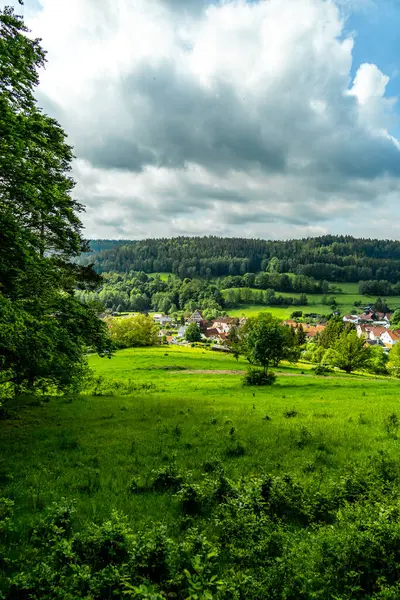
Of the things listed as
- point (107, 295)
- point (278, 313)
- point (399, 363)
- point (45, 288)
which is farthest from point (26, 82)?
point (107, 295)

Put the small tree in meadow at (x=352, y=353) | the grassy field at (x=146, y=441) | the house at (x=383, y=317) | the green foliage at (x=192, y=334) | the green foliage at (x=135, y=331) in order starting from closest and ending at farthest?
the grassy field at (x=146, y=441) → the small tree in meadow at (x=352, y=353) → the green foliage at (x=135, y=331) → the green foliage at (x=192, y=334) → the house at (x=383, y=317)

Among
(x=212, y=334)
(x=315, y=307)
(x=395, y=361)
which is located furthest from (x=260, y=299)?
(x=395, y=361)

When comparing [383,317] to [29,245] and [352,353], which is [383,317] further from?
[29,245]

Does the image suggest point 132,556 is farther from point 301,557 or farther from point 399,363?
point 399,363

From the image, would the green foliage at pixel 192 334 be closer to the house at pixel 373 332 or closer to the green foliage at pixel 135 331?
the green foliage at pixel 135 331

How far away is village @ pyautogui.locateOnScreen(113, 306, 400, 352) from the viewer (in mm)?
127250

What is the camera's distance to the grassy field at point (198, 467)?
238 inches

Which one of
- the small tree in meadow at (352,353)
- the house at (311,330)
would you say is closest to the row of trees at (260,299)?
the house at (311,330)

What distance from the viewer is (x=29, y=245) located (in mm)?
12102

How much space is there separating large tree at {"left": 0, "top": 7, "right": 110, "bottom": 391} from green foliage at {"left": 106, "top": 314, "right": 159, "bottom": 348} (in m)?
62.7

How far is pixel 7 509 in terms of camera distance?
732 cm

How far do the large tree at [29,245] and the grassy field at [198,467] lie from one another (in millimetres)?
3459

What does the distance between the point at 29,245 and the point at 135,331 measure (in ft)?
227

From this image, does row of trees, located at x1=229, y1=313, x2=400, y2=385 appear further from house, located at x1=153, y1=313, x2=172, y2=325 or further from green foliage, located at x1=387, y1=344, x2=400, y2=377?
house, located at x1=153, y1=313, x2=172, y2=325
